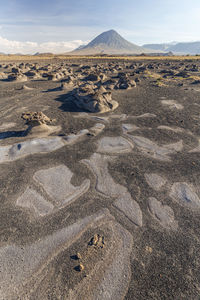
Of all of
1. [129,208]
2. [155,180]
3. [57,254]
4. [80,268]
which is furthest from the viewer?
[155,180]

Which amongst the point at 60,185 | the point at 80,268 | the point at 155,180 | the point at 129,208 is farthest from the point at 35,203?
the point at 155,180

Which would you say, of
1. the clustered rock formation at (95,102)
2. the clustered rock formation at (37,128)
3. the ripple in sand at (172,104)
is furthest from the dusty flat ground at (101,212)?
the ripple in sand at (172,104)

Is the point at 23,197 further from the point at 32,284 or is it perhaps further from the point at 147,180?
the point at 147,180

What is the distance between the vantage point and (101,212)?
29.3 feet

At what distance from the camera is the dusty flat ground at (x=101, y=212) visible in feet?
20.6

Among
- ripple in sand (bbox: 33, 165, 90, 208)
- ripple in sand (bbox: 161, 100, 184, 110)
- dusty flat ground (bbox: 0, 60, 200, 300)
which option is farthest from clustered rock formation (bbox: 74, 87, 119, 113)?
ripple in sand (bbox: 33, 165, 90, 208)

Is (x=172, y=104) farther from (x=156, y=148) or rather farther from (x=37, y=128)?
(x=37, y=128)

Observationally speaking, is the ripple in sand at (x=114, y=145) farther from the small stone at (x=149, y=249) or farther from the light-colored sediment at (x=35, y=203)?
the small stone at (x=149, y=249)

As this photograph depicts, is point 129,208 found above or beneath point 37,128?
beneath

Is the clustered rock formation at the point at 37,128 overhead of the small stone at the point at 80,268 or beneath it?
overhead

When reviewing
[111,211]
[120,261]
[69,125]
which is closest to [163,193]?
[111,211]

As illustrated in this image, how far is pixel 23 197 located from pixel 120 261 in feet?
21.3

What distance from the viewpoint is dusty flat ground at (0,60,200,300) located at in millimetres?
6273

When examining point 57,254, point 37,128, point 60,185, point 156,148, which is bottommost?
point 57,254
